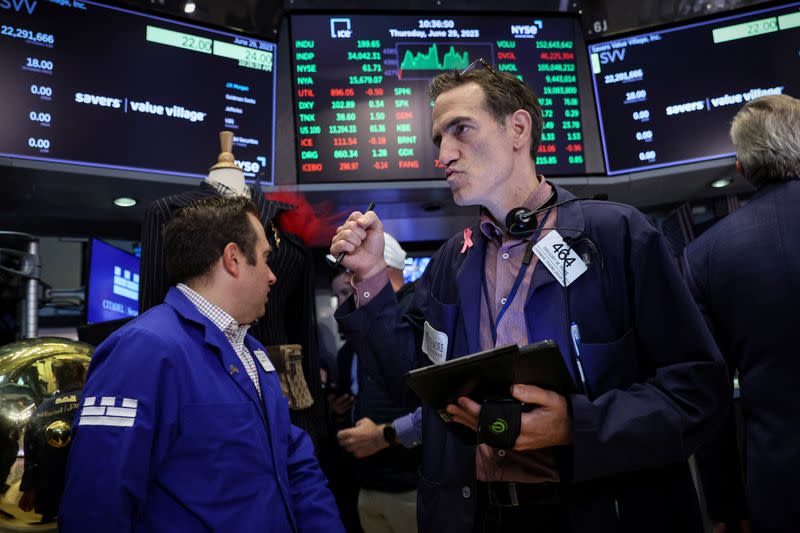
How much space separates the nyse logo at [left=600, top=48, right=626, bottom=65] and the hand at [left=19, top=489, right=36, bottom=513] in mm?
3892

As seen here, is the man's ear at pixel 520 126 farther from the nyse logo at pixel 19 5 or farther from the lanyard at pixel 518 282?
the nyse logo at pixel 19 5

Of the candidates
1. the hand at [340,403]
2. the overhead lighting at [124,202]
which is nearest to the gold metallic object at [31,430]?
the overhead lighting at [124,202]

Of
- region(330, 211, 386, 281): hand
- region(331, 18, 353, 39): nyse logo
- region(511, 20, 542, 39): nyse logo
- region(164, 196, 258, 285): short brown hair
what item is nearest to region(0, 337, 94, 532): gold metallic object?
region(164, 196, 258, 285): short brown hair

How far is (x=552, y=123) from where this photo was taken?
4.39 metres

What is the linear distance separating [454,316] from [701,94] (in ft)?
10.1

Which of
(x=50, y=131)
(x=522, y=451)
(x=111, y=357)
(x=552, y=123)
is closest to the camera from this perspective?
(x=522, y=451)

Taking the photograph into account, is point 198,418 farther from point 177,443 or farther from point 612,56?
point 612,56

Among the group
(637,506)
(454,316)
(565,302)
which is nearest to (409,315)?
(454,316)

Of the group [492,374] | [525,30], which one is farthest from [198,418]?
[525,30]

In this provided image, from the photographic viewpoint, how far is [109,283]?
3371 mm

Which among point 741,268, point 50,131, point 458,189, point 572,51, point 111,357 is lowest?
point 111,357

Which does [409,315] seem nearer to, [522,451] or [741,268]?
[522,451]

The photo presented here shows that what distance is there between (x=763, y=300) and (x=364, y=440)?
1849mm

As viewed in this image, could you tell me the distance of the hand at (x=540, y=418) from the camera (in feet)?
4.92
